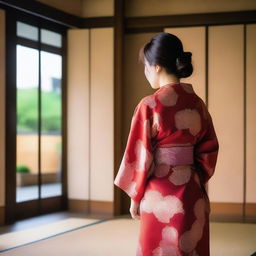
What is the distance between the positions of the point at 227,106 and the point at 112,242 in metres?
2.29

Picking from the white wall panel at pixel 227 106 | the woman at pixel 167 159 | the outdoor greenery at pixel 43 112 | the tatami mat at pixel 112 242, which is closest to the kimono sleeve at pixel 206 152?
Result: the woman at pixel 167 159

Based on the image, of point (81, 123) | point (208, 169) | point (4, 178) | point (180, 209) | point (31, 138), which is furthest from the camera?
point (31, 138)

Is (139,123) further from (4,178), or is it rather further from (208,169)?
(4,178)

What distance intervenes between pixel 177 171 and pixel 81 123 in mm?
3932

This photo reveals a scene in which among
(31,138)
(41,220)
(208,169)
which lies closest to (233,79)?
(41,220)

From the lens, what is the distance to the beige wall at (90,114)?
5727 mm

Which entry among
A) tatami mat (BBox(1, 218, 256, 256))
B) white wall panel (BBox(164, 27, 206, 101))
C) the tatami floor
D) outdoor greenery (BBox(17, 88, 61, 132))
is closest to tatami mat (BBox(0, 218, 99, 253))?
the tatami floor

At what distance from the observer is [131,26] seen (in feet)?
19.0

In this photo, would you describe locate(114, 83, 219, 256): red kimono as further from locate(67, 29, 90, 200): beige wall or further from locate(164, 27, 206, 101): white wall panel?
locate(67, 29, 90, 200): beige wall

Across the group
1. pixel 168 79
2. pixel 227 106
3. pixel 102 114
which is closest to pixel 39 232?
pixel 102 114

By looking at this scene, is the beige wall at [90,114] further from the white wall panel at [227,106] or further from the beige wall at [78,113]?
the white wall panel at [227,106]

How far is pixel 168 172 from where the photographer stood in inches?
80.0

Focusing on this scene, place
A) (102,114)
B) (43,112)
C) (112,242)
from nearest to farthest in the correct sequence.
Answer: (112,242), (102,114), (43,112)

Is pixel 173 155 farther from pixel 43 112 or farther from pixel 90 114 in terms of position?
pixel 43 112
